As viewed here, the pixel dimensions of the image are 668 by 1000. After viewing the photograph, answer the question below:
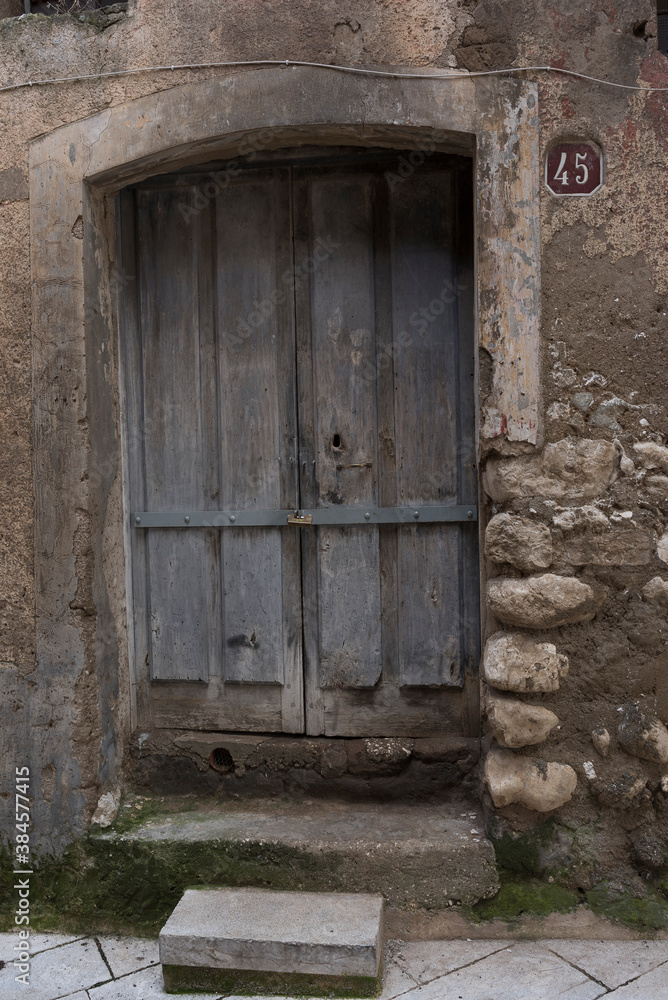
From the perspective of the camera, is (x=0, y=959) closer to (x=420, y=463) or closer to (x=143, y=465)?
(x=143, y=465)

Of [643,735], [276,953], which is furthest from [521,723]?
[276,953]

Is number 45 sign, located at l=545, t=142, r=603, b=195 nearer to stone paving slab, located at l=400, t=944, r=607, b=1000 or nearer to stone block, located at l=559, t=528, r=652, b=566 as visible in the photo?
stone block, located at l=559, t=528, r=652, b=566

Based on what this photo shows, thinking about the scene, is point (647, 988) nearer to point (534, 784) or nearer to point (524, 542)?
point (534, 784)

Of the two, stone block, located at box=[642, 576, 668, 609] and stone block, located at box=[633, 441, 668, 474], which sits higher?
stone block, located at box=[633, 441, 668, 474]

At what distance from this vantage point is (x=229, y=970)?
224 cm

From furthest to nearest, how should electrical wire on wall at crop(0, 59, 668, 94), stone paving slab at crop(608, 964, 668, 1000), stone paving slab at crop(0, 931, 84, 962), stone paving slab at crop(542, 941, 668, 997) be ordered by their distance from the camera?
stone paving slab at crop(0, 931, 84, 962) < electrical wire on wall at crop(0, 59, 668, 94) < stone paving slab at crop(542, 941, 668, 997) < stone paving slab at crop(608, 964, 668, 1000)

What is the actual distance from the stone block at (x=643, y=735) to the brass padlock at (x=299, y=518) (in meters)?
1.19

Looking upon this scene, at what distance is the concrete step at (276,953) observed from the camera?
7.18 feet

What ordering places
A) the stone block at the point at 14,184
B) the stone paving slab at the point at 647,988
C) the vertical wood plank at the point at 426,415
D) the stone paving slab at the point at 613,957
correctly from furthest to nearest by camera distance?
1. the vertical wood plank at the point at 426,415
2. the stone block at the point at 14,184
3. the stone paving slab at the point at 613,957
4. the stone paving slab at the point at 647,988

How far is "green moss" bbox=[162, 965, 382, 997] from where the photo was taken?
2186 mm

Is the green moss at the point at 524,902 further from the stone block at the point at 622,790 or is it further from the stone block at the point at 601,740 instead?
the stone block at the point at 601,740

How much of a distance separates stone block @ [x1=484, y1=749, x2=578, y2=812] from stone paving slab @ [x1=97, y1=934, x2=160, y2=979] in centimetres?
117

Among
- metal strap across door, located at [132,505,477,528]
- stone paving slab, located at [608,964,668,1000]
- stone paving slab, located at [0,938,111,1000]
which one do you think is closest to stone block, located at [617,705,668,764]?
stone paving slab, located at [608,964,668,1000]

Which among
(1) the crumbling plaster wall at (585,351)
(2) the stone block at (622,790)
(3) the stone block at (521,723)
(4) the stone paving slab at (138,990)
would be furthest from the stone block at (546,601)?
(4) the stone paving slab at (138,990)
